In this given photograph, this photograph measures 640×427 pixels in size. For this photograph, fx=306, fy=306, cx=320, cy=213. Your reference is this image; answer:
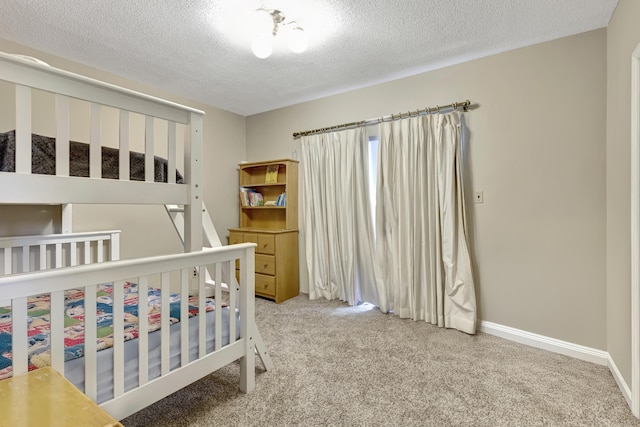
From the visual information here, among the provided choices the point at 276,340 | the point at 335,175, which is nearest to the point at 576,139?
the point at 335,175

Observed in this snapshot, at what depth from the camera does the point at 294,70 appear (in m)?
2.65

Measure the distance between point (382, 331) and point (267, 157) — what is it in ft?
7.89

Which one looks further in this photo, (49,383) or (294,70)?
(294,70)

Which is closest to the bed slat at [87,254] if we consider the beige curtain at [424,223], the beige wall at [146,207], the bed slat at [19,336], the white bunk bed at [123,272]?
the beige wall at [146,207]

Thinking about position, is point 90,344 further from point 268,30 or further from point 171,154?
point 268,30

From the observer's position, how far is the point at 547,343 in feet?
7.07

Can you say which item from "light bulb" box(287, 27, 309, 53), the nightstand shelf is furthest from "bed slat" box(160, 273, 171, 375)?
the nightstand shelf

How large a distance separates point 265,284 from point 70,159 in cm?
238

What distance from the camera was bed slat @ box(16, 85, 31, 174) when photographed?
0.98 meters

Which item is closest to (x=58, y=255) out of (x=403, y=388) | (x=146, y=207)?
(x=146, y=207)

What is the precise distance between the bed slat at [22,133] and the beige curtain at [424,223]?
2.38 m

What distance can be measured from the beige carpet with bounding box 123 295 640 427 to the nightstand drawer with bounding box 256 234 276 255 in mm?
1024

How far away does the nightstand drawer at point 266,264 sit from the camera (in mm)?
3251

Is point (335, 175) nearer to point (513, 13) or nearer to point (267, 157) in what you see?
point (267, 157)
